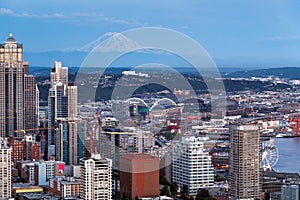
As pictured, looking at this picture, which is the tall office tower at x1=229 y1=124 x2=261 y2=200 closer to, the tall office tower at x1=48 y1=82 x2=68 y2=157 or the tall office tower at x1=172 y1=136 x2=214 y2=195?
the tall office tower at x1=172 y1=136 x2=214 y2=195

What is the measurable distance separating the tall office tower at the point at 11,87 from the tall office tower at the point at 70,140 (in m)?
1.82

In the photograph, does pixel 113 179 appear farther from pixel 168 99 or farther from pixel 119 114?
pixel 168 99

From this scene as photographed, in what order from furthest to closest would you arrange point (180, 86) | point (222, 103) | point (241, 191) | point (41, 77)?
point (41, 77)
point (222, 103)
point (180, 86)
point (241, 191)

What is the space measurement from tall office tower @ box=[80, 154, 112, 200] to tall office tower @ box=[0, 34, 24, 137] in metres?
5.25

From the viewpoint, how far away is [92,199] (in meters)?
5.91

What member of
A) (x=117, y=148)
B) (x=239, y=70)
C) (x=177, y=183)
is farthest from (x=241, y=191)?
(x=239, y=70)

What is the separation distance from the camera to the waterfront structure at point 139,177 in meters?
6.17

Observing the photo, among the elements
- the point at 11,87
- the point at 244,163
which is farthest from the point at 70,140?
the point at 11,87

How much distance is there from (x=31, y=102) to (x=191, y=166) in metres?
5.49

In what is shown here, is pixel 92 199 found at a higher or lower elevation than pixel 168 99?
lower

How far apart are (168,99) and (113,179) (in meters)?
3.31

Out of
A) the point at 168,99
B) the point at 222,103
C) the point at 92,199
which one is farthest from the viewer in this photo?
the point at 222,103

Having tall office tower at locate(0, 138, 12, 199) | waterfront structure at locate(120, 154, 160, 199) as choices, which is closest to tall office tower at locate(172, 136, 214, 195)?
waterfront structure at locate(120, 154, 160, 199)

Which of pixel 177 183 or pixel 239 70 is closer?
pixel 177 183
